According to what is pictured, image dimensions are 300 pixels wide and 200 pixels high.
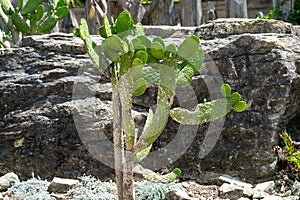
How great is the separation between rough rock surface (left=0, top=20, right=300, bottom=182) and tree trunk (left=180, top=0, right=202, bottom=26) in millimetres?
1714

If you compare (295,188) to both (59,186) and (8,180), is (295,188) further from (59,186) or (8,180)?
(8,180)

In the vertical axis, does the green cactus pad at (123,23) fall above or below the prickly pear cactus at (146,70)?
above

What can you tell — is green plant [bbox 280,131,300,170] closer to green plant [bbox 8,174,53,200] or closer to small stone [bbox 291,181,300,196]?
small stone [bbox 291,181,300,196]

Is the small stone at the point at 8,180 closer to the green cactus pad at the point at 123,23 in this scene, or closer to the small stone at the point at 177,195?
the small stone at the point at 177,195

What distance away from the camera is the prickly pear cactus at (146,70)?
9.78ft

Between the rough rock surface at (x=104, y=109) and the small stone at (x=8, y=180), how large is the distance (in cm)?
21

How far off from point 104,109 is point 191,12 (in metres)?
2.37

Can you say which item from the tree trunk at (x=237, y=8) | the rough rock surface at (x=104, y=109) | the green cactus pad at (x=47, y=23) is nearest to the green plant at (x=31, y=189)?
the rough rock surface at (x=104, y=109)

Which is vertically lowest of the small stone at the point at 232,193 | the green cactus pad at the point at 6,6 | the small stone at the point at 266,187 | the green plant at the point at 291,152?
the small stone at the point at 266,187

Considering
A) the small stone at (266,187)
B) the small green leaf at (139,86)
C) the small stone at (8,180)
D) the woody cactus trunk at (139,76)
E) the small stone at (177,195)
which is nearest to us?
the woody cactus trunk at (139,76)

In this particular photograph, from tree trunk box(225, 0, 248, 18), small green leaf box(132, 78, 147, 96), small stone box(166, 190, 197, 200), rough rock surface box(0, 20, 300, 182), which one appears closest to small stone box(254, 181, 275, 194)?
rough rock surface box(0, 20, 300, 182)

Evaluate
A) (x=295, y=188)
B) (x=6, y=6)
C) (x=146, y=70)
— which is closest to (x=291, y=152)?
(x=295, y=188)

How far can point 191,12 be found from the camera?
6.09 meters

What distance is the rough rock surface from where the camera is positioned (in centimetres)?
420
